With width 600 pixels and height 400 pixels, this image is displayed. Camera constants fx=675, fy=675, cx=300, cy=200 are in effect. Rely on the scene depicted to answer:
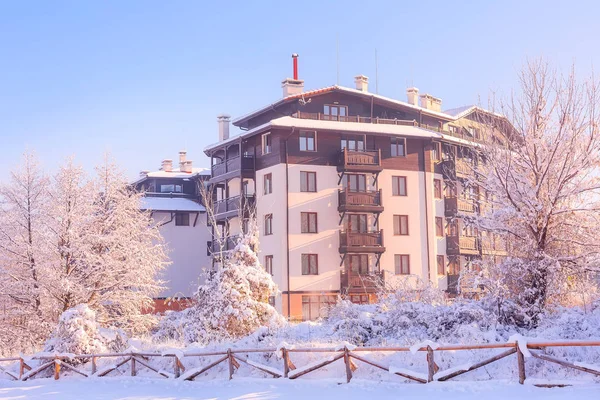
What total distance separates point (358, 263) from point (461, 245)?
328 inches

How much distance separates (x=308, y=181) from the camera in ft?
142

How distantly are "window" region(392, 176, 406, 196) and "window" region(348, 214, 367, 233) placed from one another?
3.11 metres

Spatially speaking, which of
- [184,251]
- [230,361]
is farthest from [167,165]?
[230,361]

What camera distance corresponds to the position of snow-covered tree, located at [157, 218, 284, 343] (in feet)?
86.1

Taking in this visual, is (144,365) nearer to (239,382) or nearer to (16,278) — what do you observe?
(239,382)

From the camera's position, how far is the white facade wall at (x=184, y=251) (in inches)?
2090

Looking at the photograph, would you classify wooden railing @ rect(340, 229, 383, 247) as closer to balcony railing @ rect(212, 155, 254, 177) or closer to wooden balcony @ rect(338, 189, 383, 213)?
wooden balcony @ rect(338, 189, 383, 213)

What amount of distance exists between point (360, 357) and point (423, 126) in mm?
33603

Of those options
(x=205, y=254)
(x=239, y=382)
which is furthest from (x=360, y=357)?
(x=205, y=254)

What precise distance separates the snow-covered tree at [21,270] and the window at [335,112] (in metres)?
19.4

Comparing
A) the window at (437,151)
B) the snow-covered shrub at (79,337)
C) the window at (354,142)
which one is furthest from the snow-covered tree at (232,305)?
the window at (437,151)

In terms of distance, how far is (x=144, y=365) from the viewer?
2195cm

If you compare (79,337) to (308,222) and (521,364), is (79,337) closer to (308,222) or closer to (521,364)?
(521,364)

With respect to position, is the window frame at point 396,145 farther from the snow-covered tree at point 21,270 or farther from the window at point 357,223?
the snow-covered tree at point 21,270
